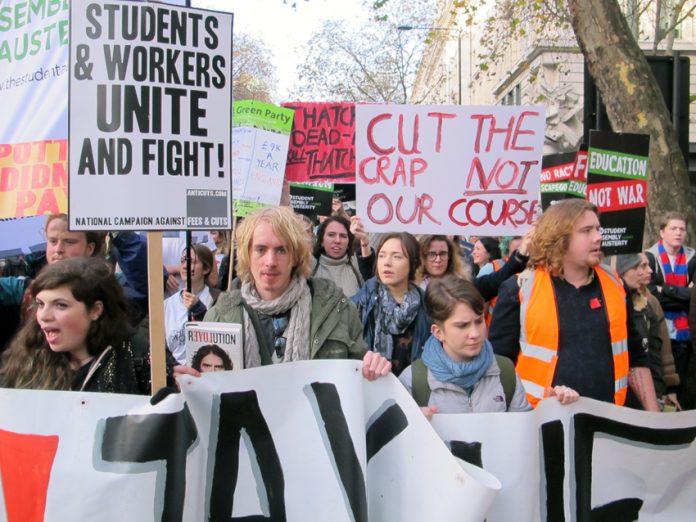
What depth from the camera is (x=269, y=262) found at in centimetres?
293

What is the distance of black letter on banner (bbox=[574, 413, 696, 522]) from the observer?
113 inches

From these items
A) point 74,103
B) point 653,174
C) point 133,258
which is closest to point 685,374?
point 653,174

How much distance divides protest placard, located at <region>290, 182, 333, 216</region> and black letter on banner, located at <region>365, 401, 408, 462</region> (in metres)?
6.22

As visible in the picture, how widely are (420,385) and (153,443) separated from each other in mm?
1016

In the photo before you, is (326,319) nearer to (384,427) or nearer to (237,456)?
(384,427)

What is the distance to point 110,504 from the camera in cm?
246

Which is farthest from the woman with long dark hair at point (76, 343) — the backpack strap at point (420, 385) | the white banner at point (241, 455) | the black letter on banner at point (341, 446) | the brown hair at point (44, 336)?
the backpack strap at point (420, 385)

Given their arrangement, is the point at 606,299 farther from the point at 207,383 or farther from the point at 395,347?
the point at 207,383

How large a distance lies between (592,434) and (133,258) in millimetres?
2533

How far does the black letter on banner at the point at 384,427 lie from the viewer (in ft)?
8.80

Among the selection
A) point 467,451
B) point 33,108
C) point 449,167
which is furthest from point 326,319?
point 33,108

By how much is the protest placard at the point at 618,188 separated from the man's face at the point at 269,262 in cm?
232

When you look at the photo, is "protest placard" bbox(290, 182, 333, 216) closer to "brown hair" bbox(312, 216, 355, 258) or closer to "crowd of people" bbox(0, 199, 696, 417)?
"brown hair" bbox(312, 216, 355, 258)

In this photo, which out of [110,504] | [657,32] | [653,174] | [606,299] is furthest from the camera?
[657,32]
